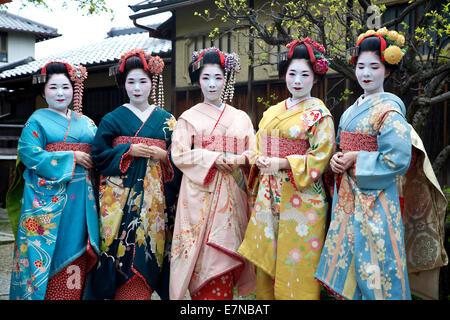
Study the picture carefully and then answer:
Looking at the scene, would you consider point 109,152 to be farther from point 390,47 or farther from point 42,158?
point 390,47

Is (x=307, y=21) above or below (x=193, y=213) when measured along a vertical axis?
above

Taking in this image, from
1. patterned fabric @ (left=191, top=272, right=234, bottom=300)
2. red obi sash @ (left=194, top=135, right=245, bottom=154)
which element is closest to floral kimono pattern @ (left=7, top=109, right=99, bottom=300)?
patterned fabric @ (left=191, top=272, right=234, bottom=300)

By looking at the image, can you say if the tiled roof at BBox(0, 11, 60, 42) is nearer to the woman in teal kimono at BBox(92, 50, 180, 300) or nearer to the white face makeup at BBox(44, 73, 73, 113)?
the white face makeup at BBox(44, 73, 73, 113)

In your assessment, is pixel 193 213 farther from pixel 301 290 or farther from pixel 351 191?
pixel 351 191

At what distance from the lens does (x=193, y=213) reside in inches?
142

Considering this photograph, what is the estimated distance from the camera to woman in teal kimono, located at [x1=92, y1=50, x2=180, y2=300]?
12.0 ft

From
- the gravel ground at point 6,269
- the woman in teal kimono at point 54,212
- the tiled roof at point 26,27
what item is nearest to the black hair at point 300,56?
the woman in teal kimono at point 54,212

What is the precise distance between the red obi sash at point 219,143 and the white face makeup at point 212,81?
0.35 m

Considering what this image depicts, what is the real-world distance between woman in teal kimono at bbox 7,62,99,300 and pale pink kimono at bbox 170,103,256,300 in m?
0.76

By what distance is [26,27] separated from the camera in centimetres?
2064

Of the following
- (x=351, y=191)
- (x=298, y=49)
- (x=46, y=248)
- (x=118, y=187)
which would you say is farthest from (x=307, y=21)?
(x=46, y=248)

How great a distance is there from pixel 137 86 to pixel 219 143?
0.87 meters

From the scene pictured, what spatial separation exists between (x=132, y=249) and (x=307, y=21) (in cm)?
291

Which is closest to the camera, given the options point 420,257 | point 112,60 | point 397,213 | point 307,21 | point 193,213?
point 397,213
